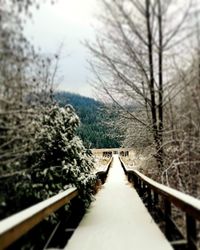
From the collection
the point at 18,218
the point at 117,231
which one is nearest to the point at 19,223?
the point at 18,218

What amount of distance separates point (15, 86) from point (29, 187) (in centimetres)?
199

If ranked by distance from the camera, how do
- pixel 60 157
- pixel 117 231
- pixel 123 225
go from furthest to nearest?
1. pixel 123 225
2. pixel 60 157
3. pixel 117 231

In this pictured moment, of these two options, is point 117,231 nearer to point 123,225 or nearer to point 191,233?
point 123,225

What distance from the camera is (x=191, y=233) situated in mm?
6871

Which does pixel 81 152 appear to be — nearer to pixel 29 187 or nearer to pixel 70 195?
pixel 70 195

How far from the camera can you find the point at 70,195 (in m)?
9.74

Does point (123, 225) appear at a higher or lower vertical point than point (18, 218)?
lower

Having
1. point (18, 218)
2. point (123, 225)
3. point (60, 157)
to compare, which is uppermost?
point (60, 157)

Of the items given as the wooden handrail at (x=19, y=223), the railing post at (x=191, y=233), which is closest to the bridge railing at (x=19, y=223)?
the wooden handrail at (x=19, y=223)

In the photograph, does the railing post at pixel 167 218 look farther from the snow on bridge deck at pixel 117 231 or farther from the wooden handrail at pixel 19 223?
the wooden handrail at pixel 19 223

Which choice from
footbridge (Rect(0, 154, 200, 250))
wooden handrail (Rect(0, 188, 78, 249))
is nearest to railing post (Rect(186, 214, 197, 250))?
footbridge (Rect(0, 154, 200, 250))

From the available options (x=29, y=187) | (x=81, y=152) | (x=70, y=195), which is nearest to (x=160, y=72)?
(x=81, y=152)

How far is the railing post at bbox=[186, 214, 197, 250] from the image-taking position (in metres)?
6.77

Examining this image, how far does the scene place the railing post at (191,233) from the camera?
6.77 meters
